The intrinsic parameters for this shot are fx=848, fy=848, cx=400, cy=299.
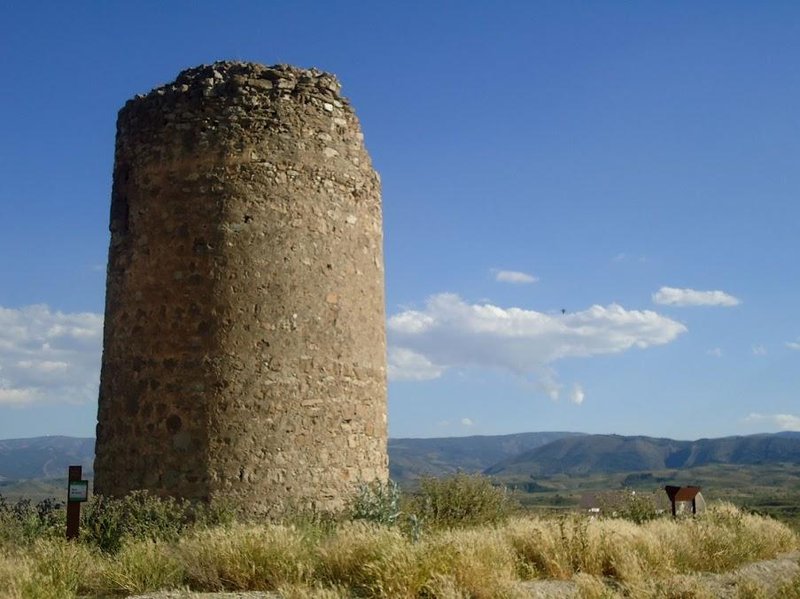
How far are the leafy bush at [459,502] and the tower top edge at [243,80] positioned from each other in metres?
5.53

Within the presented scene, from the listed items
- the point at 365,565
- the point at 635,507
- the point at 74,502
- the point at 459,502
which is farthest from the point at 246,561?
the point at 635,507

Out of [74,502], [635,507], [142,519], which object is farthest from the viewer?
[635,507]

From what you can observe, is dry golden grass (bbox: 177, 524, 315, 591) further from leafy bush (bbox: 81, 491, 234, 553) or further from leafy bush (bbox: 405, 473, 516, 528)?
leafy bush (bbox: 405, 473, 516, 528)

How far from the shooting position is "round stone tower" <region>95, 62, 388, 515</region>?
1007 cm

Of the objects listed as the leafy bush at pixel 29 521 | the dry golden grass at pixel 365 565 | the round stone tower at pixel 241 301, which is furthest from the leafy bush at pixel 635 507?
the leafy bush at pixel 29 521

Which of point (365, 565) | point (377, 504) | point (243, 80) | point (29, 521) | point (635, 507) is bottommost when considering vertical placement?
point (635, 507)

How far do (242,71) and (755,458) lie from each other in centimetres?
19918

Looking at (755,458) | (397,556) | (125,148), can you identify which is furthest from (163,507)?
(755,458)

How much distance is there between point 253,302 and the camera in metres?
10.4

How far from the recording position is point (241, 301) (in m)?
10.3

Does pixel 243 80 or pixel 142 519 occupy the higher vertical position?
pixel 243 80

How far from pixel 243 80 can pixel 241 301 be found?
2.92 meters

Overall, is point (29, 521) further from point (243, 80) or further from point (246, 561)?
point (243, 80)

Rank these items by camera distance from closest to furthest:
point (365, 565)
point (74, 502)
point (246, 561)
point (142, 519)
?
point (365, 565) → point (246, 561) → point (74, 502) → point (142, 519)
